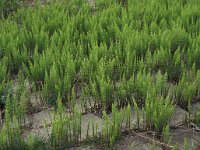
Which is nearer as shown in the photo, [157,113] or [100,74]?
[157,113]

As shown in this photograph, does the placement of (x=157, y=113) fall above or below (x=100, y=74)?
below

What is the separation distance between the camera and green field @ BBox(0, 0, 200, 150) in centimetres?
239

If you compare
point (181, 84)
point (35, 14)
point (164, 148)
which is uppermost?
point (35, 14)

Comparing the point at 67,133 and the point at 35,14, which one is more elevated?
the point at 35,14

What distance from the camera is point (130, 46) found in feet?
10.5

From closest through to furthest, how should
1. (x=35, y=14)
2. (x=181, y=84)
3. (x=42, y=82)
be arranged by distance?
1. (x=181, y=84)
2. (x=42, y=82)
3. (x=35, y=14)

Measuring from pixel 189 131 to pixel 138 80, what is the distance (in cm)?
44

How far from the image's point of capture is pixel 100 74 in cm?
282

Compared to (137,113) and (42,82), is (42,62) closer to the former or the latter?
(42,82)

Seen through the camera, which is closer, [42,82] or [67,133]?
[67,133]

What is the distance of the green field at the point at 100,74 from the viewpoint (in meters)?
2.39

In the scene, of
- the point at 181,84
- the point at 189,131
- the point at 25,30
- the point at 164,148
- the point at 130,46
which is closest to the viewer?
the point at 164,148

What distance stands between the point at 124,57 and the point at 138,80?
480 mm

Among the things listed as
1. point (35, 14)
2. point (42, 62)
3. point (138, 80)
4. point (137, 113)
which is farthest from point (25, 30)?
point (137, 113)
